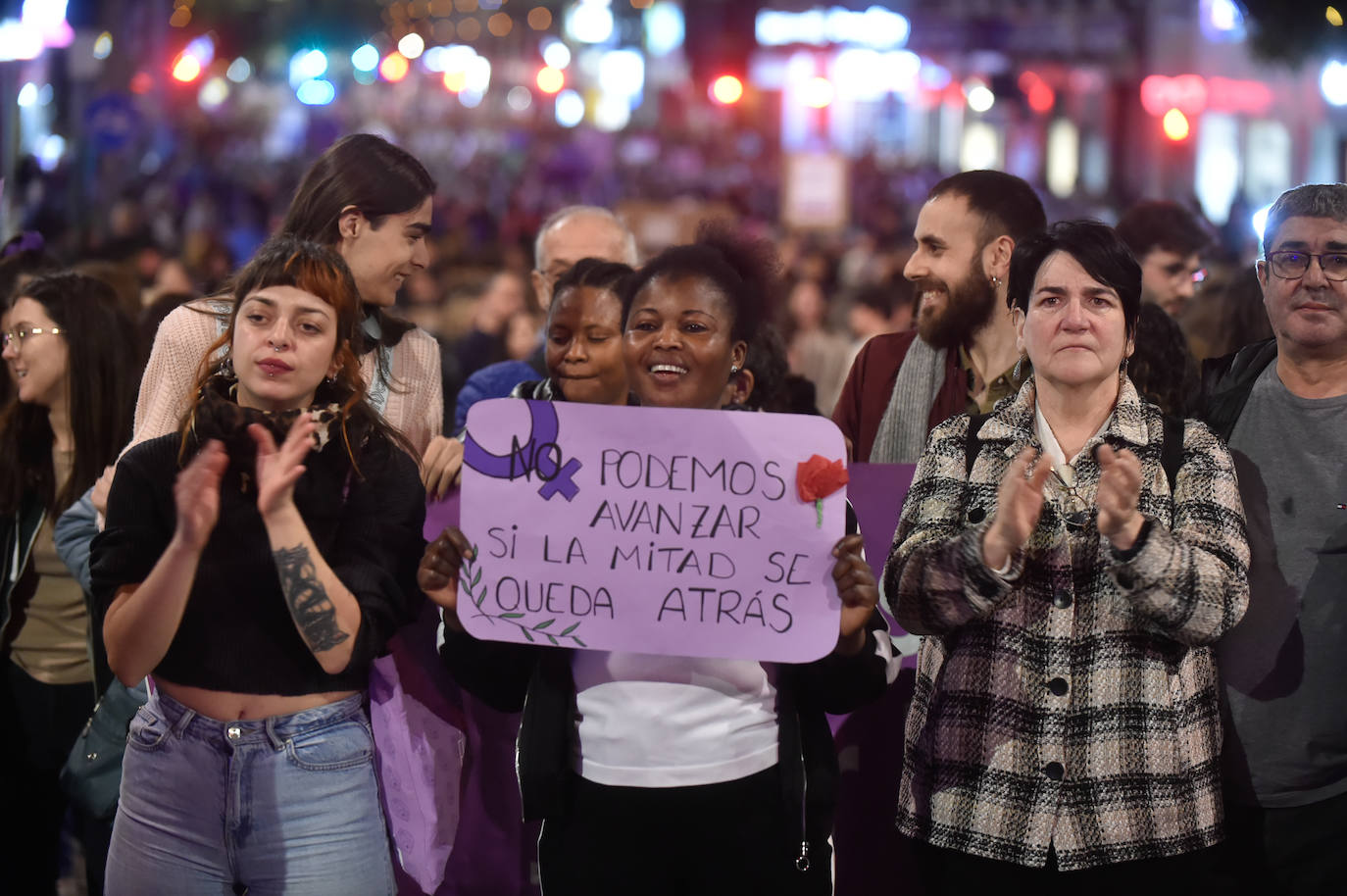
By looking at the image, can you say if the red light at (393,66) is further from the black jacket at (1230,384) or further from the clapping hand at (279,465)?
the clapping hand at (279,465)

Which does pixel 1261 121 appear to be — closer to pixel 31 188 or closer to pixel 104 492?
pixel 31 188

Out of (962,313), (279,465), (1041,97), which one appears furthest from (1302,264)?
(1041,97)

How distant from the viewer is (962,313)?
4.67 metres

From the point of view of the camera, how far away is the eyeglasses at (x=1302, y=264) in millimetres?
3424

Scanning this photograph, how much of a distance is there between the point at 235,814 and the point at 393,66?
185 feet

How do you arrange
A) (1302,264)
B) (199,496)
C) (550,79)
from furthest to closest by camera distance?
(550,79), (1302,264), (199,496)

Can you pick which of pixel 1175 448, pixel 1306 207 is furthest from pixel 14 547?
pixel 1306 207

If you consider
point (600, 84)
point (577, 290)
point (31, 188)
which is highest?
point (600, 84)

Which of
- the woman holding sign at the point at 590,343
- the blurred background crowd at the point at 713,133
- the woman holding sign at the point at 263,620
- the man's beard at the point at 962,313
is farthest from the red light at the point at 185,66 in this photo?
the woman holding sign at the point at 263,620

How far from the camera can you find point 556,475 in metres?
3.13

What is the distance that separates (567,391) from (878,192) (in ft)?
83.9

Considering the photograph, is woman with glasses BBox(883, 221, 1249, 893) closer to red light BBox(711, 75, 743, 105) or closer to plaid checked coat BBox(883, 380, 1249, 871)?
plaid checked coat BBox(883, 380, 1249, 871)

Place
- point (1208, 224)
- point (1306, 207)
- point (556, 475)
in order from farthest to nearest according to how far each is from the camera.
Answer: point (1208, 224)
point (1306, 207)
point (556, 475)

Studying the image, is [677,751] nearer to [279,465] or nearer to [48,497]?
[279,465]
